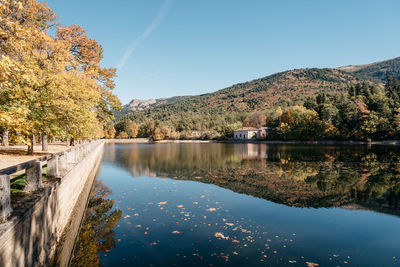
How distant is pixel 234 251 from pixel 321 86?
613ft

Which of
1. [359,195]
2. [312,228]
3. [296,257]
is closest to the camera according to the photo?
[296,257]

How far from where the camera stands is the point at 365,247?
7.73 meters

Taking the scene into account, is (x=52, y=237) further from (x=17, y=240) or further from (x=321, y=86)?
(x=321, y=86)

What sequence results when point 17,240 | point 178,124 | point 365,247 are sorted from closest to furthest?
point 17,240 < point 365,247 < point 178,124

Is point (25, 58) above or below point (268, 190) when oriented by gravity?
above

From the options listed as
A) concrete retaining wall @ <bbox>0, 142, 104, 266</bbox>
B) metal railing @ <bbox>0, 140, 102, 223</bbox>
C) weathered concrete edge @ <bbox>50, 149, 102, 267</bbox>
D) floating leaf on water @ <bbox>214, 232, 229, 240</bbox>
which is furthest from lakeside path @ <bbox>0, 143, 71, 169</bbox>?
floating leaf on water @ <bbox>214, 232, 229, 240</bbox>

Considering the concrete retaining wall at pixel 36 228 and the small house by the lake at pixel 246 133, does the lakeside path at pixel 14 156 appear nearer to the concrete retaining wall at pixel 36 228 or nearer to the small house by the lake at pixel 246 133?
the concrete retaining wall at pixel 36 228

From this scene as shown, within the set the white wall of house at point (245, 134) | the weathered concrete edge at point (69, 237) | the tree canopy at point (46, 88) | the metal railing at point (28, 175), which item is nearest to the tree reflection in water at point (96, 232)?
the weathered concrete edge at point (69, 237)

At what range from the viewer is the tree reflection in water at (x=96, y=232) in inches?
285

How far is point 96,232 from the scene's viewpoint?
29.3 feet

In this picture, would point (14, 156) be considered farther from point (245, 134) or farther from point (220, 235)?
point (245, 134)

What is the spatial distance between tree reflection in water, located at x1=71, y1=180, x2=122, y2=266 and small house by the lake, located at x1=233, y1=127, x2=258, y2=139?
335 ft

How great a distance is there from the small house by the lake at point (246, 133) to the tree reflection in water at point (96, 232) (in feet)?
335

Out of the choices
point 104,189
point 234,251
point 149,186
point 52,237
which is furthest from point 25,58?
point 234,251
